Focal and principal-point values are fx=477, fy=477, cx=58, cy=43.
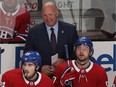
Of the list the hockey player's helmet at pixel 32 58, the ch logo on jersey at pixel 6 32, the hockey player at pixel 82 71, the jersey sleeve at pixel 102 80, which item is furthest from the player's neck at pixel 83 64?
the ch logo on jersey at pixel 6 32

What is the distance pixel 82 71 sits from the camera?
209 inches

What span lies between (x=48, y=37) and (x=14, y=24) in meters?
0.49

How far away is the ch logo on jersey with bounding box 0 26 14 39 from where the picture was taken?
580 cm

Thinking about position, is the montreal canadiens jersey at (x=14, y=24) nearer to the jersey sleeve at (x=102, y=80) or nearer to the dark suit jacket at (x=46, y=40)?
the dark suit jacket at (x=46, y=40)

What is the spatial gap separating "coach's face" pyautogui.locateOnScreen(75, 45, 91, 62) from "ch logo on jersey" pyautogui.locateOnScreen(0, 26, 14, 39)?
97cm

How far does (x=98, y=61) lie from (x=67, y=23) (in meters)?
0.70

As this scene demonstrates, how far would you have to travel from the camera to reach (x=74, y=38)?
5.70 m

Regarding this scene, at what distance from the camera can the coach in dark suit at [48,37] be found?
18.1ft

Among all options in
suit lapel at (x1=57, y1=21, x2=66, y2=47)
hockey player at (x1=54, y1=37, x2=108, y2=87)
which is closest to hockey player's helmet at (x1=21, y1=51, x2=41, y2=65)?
hockey player at (x1=54, y1=37, x2=108, y2=87)

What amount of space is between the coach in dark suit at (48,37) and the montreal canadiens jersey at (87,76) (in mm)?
257

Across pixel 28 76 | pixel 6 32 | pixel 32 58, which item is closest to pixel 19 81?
pixel 28 76

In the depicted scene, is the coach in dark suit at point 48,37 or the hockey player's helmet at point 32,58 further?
the coach in dark suit at point 48,37

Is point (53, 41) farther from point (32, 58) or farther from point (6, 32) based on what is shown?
point (32, 58)

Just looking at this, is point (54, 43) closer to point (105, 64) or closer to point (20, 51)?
point (20, 51)
